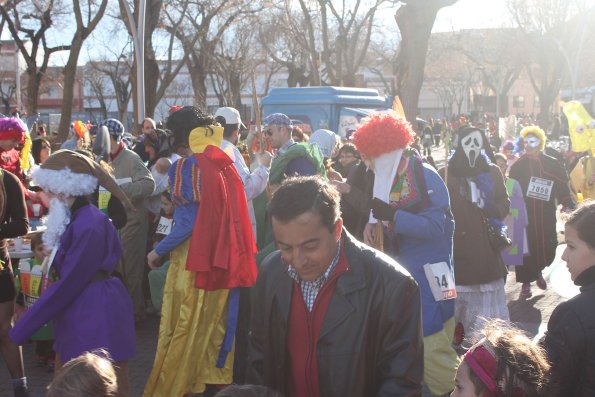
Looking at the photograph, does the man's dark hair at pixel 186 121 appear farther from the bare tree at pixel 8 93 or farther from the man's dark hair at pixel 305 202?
the bare tree at pixel 8 93

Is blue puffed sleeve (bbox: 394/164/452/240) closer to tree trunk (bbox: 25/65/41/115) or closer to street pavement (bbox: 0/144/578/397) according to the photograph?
street pavement (bbox: 0/144/578/397)

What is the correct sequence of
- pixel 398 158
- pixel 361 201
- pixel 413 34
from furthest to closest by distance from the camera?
pixel 413 34
pixel 361 201
pixel 398 158

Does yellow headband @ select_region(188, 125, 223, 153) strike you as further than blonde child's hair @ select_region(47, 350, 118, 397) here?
Yes

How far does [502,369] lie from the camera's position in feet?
8.13

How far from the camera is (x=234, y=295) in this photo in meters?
5.32

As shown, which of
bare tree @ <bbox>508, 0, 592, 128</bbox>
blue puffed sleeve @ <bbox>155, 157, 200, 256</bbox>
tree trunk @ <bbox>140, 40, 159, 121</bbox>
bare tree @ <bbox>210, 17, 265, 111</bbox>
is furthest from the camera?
bare tree @ <bbox>508, 0, 592, 128</bbox>

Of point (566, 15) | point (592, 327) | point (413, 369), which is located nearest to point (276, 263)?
point (413, 369)

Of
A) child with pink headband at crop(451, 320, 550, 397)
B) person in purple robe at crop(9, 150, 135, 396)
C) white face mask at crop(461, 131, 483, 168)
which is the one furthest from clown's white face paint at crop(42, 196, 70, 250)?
white face mask at crop(461, 131, 483, 168)

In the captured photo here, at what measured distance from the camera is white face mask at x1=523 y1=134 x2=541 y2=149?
9.41 m

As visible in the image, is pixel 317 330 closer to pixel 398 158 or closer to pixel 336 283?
pixel 336 283

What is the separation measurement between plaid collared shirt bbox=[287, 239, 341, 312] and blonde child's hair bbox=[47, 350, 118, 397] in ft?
2.43

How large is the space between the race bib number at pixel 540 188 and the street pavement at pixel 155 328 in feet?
3.78

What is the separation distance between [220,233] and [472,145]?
2305mm

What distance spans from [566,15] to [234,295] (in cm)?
3860
